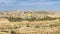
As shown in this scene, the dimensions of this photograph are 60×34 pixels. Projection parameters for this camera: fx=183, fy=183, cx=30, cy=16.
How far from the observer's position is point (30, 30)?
107 ft

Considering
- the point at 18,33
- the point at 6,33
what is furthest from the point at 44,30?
the point at 6,33

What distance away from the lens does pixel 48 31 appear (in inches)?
1262

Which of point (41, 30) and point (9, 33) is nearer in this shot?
point (9, 33)

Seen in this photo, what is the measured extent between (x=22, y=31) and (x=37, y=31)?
2.66 meters

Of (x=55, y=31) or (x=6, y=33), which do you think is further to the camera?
(x=55, y=31)

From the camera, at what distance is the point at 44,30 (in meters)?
32.4

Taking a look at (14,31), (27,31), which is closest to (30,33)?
(27,31)

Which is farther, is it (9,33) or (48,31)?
(48,31)

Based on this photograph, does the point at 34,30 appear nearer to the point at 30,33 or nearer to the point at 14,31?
the point at 30,33

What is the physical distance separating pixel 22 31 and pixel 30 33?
145cm

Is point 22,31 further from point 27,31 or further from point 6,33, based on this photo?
point 6,33

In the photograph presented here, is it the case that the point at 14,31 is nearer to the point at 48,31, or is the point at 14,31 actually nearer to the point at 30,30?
the point at 30,30

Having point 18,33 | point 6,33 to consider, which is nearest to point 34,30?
point 18,33

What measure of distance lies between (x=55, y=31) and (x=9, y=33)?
8.20 meters
